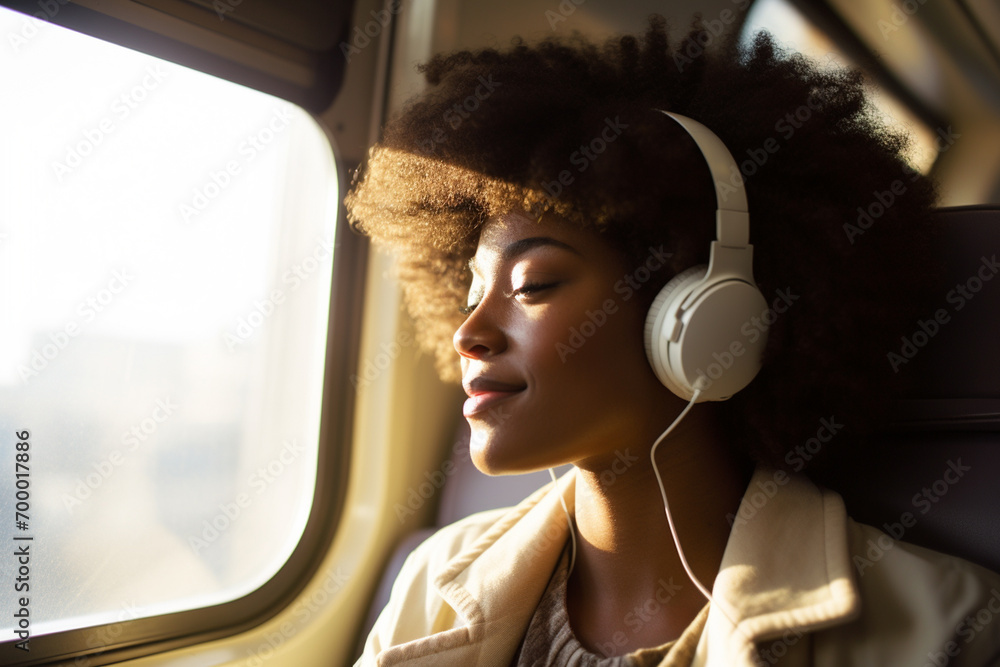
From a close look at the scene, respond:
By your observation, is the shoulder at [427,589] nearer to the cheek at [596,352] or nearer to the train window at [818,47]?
the cheek at [596,352]

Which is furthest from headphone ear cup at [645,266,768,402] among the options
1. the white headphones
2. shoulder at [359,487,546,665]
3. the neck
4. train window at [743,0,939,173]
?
train window at [743,0,939,173]

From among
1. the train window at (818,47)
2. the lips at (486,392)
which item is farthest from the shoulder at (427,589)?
the train window at (818,47)

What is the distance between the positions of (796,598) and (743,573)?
2.8 inches

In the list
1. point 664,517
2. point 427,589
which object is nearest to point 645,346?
point 664,517

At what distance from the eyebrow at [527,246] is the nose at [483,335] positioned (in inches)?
3.1

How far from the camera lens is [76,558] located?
4.55ft

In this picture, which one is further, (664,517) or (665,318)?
(664,517)

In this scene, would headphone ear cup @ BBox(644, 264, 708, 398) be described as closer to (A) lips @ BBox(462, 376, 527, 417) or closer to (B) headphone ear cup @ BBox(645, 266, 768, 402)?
(B) headphone ear cup @ BBox(645, 266, 768, 402)

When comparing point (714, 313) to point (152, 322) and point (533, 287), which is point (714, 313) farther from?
point (152, 322)

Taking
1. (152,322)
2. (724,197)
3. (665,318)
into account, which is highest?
(724,197)

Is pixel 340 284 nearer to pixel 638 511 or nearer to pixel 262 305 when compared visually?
pixel 262 305

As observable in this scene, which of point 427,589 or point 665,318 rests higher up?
point 665,318

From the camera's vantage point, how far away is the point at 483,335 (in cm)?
100

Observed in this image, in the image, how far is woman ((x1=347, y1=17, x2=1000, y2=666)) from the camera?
3.02 feet
